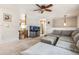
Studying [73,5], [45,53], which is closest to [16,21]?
[45,53]

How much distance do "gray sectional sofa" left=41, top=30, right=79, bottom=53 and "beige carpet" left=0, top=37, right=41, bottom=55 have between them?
0.18 meters

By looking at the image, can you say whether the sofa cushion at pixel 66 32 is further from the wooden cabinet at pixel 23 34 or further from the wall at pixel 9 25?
the wall at pixel 9 25

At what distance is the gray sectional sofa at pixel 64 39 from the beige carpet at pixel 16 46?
0.18 meters

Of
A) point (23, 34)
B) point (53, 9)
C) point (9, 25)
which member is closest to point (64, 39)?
point (53, 9)

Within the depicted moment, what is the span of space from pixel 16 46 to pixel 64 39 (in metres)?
0.75

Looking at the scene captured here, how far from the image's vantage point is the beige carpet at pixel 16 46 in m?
1.71

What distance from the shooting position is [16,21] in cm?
176

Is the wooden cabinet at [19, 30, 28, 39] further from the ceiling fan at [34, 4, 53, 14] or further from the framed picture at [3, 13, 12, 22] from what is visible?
the ceiling fan at [34, 4, 53, 14]

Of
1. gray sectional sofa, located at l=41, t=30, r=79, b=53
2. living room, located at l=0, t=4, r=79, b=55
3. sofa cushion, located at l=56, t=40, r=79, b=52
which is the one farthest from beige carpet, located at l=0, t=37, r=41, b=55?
sofa cushion, located at l=56, t=40, r=79, b=52

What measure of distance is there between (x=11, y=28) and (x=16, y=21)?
14cm

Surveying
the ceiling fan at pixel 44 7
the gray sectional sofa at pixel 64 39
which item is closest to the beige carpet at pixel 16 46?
the gray sectional sofa at pixel 64 39

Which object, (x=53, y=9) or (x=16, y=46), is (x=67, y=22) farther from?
(x=16, y=46)

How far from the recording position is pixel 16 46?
68.0 inches
